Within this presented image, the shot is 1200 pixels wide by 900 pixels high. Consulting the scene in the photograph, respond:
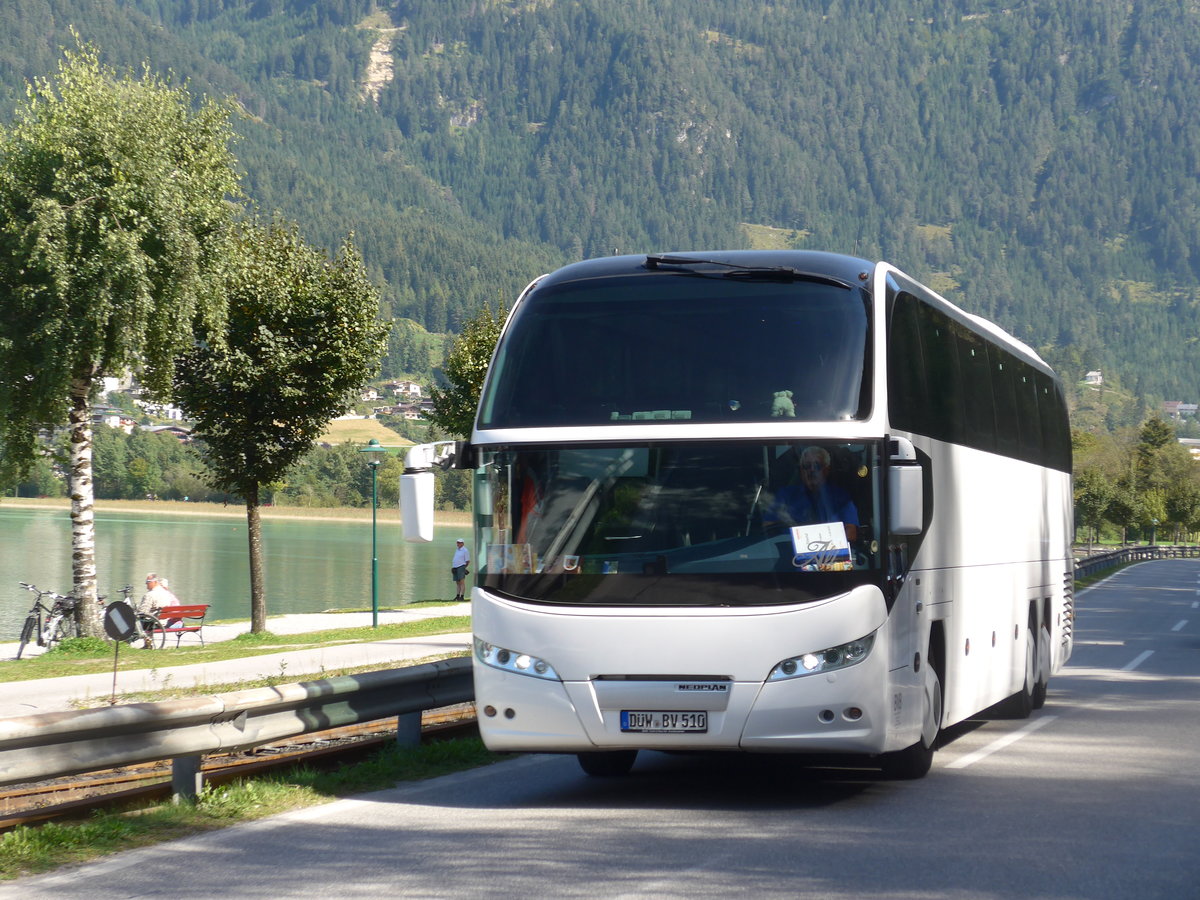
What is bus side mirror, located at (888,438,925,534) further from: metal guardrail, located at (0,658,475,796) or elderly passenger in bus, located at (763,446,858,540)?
metal guardrail, located at (0,658,475,796)

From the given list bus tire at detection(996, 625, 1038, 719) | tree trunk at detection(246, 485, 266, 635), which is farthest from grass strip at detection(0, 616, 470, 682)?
bus tire at detection(996, 625, 1038, 719)

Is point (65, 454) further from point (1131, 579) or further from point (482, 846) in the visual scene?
point (1131, 579)

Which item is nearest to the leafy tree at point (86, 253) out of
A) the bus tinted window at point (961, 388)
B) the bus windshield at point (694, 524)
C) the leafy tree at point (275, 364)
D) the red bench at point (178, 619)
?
the red bench at point (178, 619)

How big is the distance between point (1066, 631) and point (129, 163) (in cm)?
1593

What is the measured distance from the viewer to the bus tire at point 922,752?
35.1 ft

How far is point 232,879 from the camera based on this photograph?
7465 mm

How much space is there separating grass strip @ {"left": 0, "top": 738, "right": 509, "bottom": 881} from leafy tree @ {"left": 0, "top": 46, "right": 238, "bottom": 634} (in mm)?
15297

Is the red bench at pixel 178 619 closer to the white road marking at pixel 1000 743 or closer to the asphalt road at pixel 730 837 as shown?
the white road marking at pixel 1000 743

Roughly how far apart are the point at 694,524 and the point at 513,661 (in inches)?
53.8

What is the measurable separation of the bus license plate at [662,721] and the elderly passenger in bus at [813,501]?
1206mm

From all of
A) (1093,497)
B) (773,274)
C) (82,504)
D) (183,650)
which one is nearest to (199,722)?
(773,274)

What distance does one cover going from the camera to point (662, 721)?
944 centimetres

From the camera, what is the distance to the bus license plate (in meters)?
9.37

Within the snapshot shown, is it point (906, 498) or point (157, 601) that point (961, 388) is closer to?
point (906, 498)
